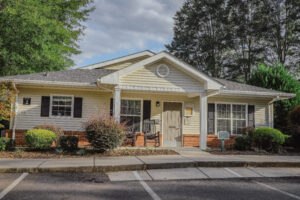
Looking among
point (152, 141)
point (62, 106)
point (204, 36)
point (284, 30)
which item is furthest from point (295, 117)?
point (204, 36)

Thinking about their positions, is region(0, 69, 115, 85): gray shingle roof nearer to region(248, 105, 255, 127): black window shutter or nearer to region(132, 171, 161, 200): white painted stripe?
region(132, 171, 161, 200): white painted stripe

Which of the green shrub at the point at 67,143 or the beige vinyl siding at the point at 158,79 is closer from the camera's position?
the green shrub at the point at 67,143

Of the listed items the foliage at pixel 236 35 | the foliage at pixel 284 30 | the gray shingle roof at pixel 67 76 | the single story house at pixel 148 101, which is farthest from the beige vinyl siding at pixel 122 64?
the foliage at pixel 284 30

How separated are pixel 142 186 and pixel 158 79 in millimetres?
6073

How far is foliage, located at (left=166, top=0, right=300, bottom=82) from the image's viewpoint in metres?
23.8

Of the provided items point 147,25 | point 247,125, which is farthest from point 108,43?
point 247,125

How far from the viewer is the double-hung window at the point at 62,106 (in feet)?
37.6

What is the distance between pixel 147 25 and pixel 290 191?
1701 cm

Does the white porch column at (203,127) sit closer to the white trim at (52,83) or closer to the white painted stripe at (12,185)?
the white trim at (52,83)

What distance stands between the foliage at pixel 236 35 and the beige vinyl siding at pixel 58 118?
1774 centimetres

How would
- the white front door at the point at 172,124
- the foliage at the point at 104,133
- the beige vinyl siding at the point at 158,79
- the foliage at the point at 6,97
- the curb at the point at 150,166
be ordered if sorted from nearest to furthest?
the curb at the point at 150,166 → the foliage at the point at 104,133 → the foliage at the point at 6,97 → the beige vinyl siding at the point at 158,79 → the white front door at the point at 172,124

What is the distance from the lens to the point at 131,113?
39.6 ft

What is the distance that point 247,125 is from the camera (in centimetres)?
1296

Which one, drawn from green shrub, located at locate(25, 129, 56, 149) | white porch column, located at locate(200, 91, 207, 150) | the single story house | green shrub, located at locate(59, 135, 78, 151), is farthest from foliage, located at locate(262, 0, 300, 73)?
green shrub, located at locate(25, 129, 56, 149)
